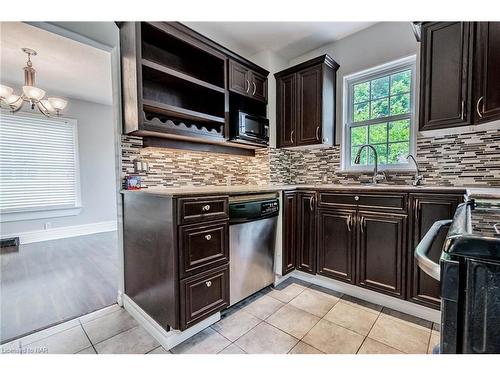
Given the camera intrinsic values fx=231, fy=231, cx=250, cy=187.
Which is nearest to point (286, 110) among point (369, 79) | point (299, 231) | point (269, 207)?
point (369, 79)

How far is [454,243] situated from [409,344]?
1.41 m

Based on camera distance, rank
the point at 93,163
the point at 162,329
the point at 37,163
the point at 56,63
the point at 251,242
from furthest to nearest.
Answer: the point at 93,163 → the point at 37,163 → the point at 56,63 → the point at 251,242 → the point at 162,329

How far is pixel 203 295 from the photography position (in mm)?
1553

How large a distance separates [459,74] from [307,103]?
126 cm

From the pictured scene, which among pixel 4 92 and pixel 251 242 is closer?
pixel 251 242

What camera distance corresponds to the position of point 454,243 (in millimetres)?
506

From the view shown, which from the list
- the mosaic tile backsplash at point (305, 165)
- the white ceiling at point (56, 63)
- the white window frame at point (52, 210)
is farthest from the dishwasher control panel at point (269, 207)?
the white window frame at point (52, 210)

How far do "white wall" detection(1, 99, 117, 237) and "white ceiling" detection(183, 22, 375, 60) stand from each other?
10.1ft

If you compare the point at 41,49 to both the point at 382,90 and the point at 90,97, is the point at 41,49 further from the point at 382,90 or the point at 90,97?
the point at 382,90

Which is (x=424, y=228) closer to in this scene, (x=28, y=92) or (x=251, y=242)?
(x=251, y=242)

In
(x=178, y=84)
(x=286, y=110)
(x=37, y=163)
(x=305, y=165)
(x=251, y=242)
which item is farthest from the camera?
(x=37, y=163)

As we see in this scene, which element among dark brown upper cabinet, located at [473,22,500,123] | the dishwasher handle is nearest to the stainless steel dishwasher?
the dishwasher handle
